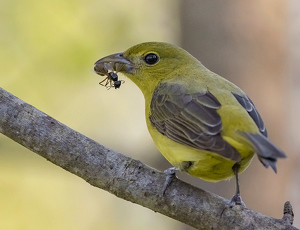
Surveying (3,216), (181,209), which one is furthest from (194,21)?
(3,216)

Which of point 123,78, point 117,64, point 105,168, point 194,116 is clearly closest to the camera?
point 105,168

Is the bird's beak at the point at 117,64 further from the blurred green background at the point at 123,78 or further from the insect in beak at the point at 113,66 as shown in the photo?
the blurred green background at the point at 123,78

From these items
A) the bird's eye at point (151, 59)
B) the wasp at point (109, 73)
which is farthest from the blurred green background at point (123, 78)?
the bird's eye at point (151, 59)

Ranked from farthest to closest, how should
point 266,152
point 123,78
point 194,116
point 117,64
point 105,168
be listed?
point 123,78, point 117,64, point 194,116, point 105,168, point 266,152

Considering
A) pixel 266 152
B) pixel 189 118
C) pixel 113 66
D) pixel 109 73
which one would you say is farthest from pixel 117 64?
pixel 266 152

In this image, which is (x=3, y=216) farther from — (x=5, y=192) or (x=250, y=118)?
(x=250, y=118)

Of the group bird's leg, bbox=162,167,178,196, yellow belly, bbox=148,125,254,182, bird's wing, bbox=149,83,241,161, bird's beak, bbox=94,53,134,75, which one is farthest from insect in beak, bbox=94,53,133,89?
bird's leg, bbox=162,167,178,196

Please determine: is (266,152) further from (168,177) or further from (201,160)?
(168,177)
